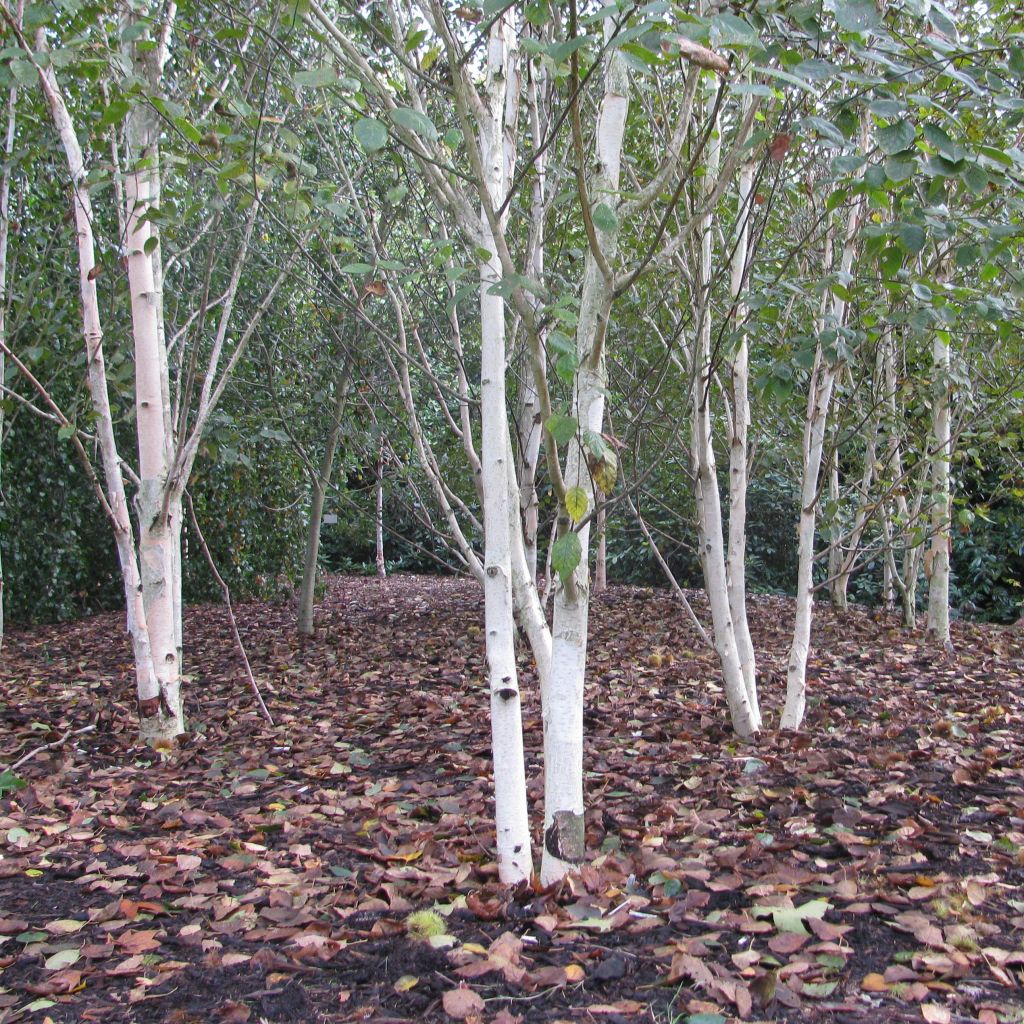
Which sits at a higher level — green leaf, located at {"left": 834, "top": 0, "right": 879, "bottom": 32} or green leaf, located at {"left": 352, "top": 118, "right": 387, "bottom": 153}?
green leaf, located at {"left": 834, "top": 0, "right": 879, "bottom": 32}

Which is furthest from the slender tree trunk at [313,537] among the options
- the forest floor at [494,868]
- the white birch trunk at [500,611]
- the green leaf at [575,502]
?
the green leaf at [575,502]

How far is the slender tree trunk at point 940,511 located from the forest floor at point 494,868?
1.10 meters

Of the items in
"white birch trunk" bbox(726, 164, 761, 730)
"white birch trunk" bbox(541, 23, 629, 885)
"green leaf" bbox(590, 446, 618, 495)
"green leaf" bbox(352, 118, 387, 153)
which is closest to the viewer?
"green leaf" bbox(352, 118, 387, 153)

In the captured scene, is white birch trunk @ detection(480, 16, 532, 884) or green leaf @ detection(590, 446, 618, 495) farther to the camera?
white birch trunk @ detection(480, 16, 532, 884)

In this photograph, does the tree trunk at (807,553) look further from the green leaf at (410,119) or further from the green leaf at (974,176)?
the green leaf at (410,119)

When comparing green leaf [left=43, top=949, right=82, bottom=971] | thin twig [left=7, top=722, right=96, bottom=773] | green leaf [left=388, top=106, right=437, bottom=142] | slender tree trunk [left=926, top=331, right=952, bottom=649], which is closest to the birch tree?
thin twig [left=7, top=722, right=96, bottom=773]

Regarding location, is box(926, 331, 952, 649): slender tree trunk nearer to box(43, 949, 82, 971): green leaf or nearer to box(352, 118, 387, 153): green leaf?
box(352, 118, 387, 153): green leaf

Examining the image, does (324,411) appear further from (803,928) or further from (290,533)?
(803,928)

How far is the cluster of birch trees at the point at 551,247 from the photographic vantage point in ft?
6.87

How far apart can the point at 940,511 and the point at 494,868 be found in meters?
4.43

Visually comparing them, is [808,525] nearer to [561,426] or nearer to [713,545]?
[713,545]

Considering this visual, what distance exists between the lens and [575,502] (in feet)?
6.76

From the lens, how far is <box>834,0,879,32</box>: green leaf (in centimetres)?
160

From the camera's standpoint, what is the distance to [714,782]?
3.22 metres
